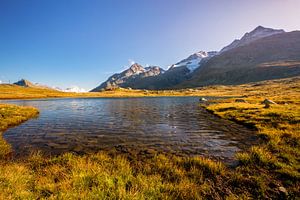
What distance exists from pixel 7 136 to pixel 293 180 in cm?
2731

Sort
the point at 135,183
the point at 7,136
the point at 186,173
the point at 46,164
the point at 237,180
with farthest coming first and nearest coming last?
the point at 7,136 < the point at 46,164 < the point at 186,173 < the point at 237,180 < the point at 135,183

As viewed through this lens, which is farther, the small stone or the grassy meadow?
the small stone

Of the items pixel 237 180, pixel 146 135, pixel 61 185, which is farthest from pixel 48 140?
pixel 237 180

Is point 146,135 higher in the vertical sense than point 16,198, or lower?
lower

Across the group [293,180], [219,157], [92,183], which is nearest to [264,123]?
[219,157]

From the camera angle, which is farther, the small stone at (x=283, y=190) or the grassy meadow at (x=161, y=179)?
the small stone at (x=283, y=190)

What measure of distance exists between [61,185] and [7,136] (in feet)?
62.0

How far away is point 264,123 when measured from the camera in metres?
25.2

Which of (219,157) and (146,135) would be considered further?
(146,135)

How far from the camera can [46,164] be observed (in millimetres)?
12539

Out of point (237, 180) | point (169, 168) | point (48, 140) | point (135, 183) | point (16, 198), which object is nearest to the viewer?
point (16, 198)

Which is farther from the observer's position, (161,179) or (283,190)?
(161,179)

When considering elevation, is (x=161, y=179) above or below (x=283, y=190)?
above

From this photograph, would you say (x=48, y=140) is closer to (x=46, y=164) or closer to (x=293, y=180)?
(x=46, y=164)
